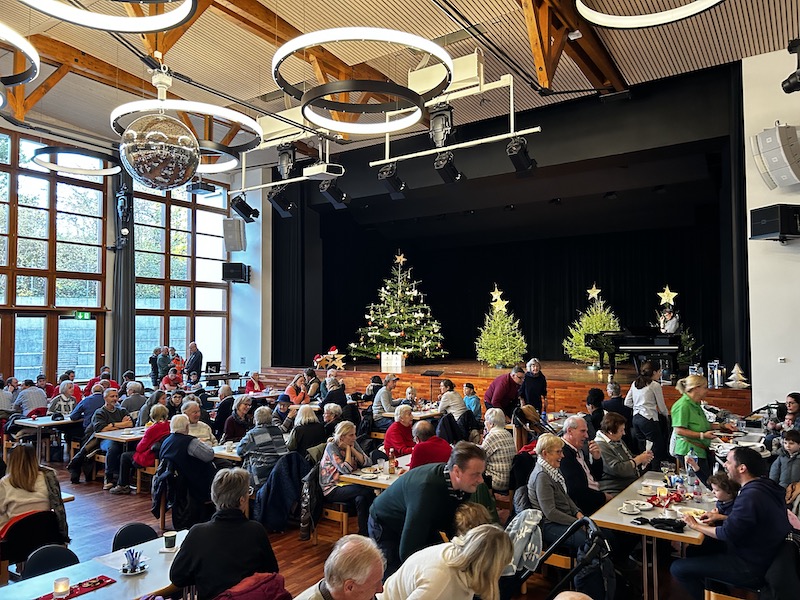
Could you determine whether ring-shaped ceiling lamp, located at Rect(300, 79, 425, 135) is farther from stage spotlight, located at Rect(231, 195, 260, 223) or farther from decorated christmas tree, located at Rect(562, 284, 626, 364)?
decorated christmas tree, located at Rect(562, 284, 626, 364)

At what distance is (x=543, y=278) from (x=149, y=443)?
14.5 meters

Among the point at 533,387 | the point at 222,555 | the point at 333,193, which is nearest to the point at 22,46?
the point at 222,555

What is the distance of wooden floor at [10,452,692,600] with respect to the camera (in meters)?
4.71

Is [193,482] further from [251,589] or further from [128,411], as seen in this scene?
[128,411]

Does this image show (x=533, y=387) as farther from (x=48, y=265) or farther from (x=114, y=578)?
(x=48, y=265)

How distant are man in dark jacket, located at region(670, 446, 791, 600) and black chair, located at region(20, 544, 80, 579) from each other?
3.54 meters

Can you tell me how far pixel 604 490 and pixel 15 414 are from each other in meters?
8.43

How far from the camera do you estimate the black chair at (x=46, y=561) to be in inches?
126

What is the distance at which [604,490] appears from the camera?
4.94 metres

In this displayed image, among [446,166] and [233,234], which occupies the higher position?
[446,166]

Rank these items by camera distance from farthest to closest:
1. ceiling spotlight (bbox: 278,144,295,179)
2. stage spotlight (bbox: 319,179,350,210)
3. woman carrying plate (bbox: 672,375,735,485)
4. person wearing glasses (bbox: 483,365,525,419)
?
1. stage spotlight (bbox: 319,179,350,210)
2. ceiling spotlight (bbox: 278,144,295,179)
3. person wearing glasses (bbox: 483,365,525,419)
4. woman carrying plate (bbox: 672,375,735,485)

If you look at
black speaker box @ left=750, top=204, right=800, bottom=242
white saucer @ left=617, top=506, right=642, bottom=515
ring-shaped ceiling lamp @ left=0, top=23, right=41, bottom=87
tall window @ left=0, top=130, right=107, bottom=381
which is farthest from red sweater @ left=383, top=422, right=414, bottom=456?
tall window @ left=0, top=130, right=107, bottom=381

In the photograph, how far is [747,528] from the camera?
3.32 m

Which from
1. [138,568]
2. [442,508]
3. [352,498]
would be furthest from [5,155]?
[442,508]
